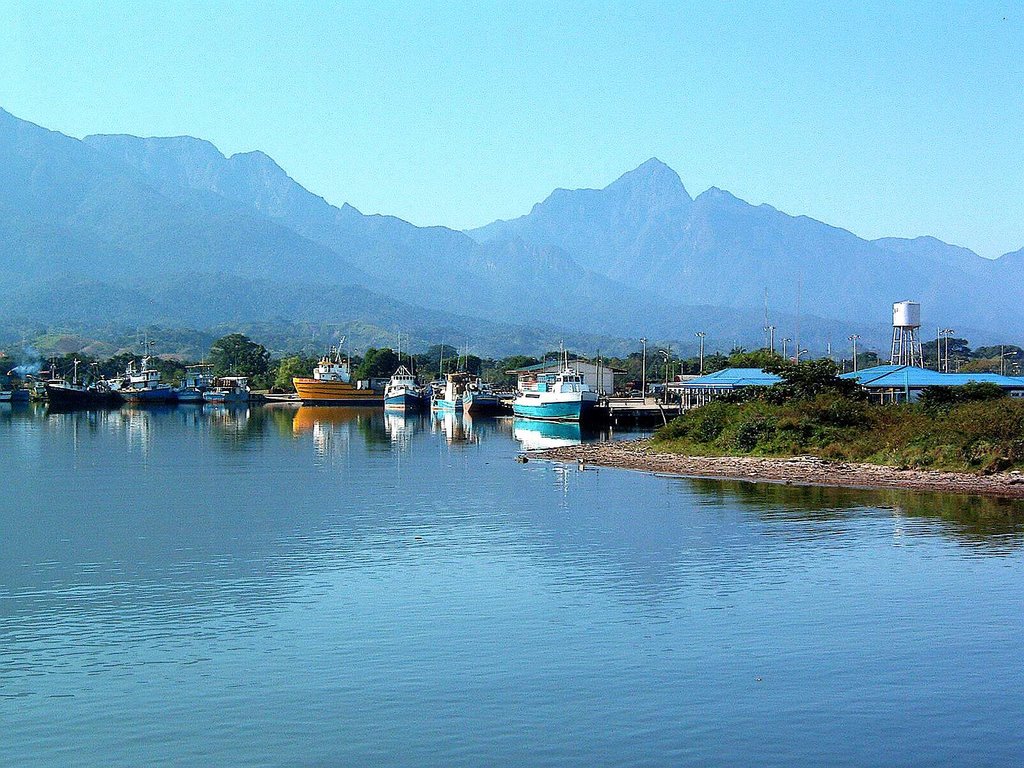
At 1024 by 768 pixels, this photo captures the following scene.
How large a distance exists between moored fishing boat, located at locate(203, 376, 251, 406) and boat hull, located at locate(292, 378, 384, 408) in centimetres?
1063

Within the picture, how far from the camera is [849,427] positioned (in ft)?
165

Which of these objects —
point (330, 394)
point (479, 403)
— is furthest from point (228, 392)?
point (479, 403)

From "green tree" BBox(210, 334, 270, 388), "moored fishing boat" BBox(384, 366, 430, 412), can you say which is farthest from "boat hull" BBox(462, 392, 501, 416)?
"green tree" BBox(210, 334, 270, 388)

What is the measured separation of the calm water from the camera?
15727 mm

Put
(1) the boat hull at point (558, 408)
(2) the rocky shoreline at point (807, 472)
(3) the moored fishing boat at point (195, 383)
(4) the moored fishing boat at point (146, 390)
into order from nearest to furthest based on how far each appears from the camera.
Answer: (2) the rocky shoreline at point (807, 472) → (1) the boat hull at point (558, 408) → (4) the moored fishing boat at point (146, 390) → (3) the moored fishing boat at point (195, 383)

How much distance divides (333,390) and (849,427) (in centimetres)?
9606

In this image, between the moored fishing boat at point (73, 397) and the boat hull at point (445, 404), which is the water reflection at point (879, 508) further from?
the moored fishing boat at point (73, 397)

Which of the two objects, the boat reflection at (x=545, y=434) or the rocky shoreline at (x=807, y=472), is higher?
the boat reflection at (x=545, y=434)

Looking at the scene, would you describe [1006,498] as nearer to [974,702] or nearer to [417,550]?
[417,550]

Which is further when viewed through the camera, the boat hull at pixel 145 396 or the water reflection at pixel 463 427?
the boat hull at pixel 145 396

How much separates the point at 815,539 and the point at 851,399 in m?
29.4

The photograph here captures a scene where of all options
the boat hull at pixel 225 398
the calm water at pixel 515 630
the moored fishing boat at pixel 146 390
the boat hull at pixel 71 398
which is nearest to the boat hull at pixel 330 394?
the boat hull at pixel 225 398

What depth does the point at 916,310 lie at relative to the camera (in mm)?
97188

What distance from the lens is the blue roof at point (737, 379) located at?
270 ft
